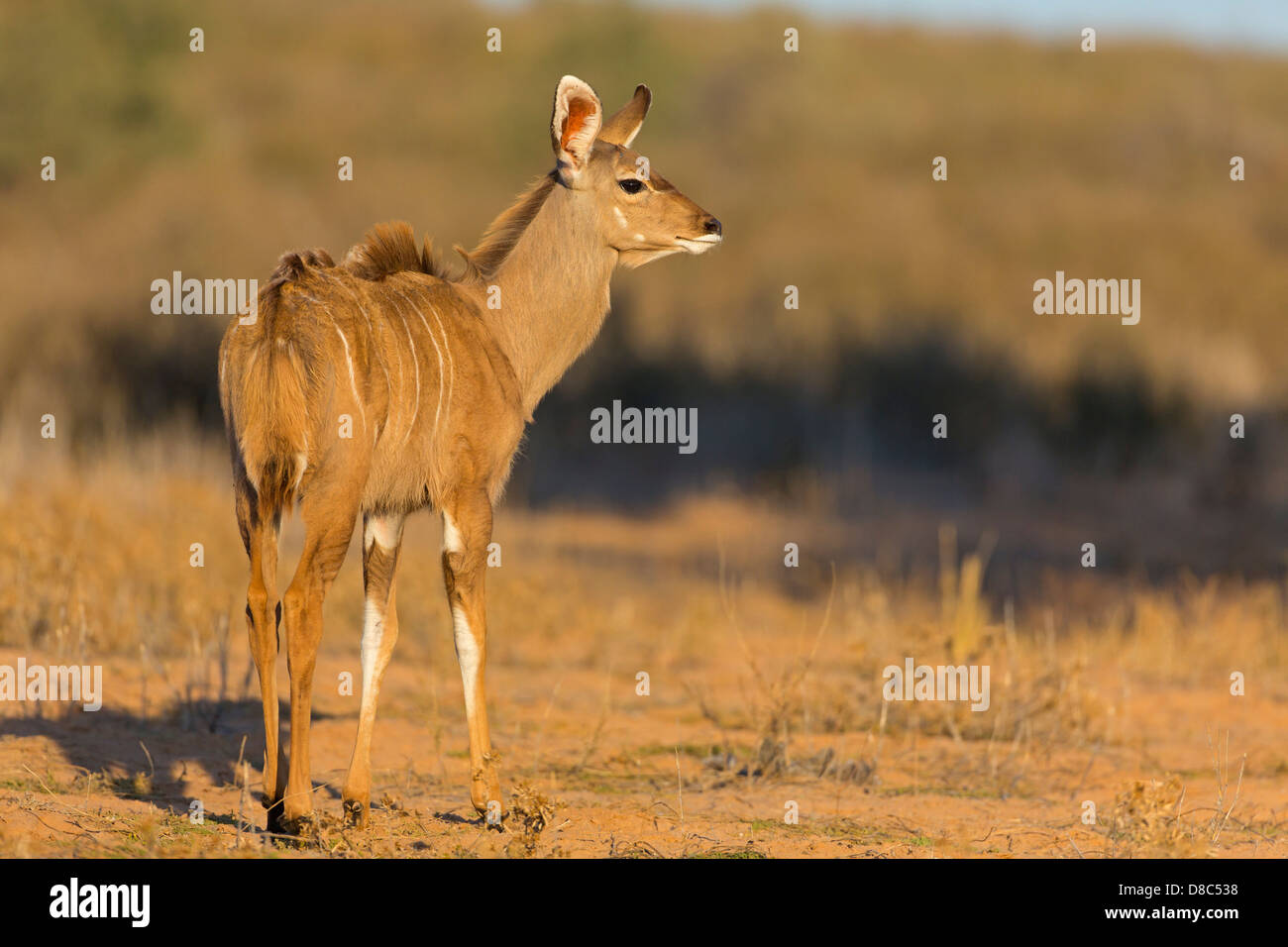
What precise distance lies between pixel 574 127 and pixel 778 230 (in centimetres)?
2778

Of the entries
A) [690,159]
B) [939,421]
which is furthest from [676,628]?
[690,159]

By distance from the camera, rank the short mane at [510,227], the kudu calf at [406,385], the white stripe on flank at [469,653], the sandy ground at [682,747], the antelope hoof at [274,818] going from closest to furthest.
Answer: the kudu calf at [406,385]
the antelope hoof at [274,818]
the sandy ground at [682,747]
the white stripe on flank at [469,653]
the short mane at [510,227]

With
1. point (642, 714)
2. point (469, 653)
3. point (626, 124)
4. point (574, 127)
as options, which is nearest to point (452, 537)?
point (469, 653)

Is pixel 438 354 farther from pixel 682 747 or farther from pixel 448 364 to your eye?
pixel 682 747

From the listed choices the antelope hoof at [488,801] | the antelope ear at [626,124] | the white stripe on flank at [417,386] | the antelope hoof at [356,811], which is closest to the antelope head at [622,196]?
the antelope ear at [626,124]

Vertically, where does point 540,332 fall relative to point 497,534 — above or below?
above

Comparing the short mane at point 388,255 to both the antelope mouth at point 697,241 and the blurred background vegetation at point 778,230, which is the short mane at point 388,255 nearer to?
the antelope mouth at point 697,241

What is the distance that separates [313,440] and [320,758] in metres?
2.86

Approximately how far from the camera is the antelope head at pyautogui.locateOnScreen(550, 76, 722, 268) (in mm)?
7816

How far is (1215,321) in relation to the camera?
28.7 m

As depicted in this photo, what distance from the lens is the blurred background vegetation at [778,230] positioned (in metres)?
21.4

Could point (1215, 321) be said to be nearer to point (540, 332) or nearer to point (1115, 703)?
point (1115, 703)

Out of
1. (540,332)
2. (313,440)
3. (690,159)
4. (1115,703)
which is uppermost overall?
(690,159)

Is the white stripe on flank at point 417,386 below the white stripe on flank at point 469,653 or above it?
above
